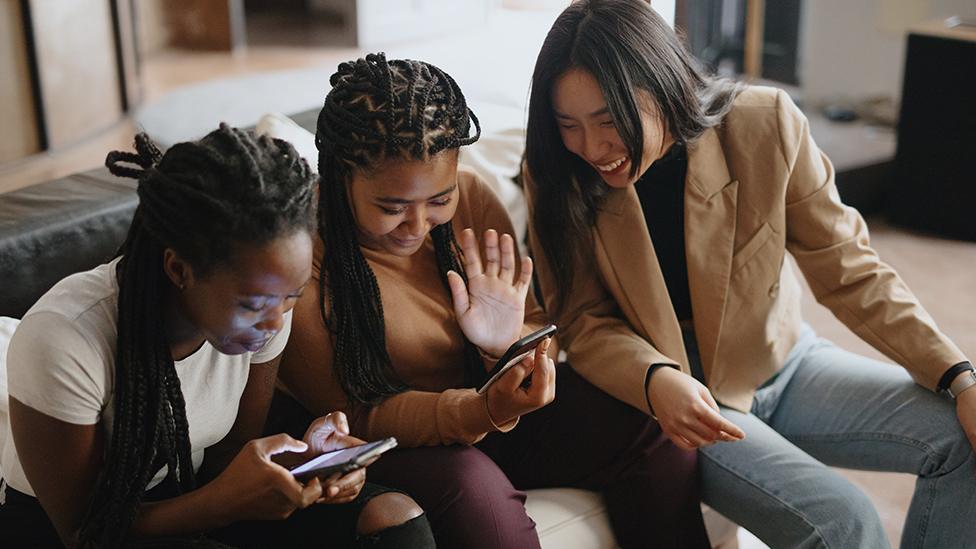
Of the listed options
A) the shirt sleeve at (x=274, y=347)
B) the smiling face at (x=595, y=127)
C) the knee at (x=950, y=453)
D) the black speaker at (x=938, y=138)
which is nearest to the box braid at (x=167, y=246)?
the shirt sleeve at (x=274, y=347)

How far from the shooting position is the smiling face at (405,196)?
1.36 m

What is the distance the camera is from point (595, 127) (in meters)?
1.47

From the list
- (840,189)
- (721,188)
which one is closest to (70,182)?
(721,188)

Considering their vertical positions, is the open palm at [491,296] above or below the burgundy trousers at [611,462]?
above

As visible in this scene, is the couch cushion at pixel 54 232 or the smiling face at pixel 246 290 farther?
the couch cushion at pixel 54 232

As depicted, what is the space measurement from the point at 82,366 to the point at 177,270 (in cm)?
14

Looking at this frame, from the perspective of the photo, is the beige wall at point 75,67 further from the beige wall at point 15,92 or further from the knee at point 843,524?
the knee at point 843,524

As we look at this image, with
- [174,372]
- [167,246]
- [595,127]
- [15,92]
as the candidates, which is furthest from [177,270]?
[15,92]

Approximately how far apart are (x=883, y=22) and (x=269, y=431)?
3.40 m

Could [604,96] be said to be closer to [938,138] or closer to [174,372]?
[174,372]

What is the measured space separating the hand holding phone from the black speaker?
7.75 feet

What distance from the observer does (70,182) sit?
1.75 metres

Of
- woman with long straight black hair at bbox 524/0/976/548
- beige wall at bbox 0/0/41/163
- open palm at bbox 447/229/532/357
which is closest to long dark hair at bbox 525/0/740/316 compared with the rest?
woman with long straight black hair at bbox 524/0/976/548

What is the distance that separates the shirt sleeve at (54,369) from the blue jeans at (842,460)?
87cm
